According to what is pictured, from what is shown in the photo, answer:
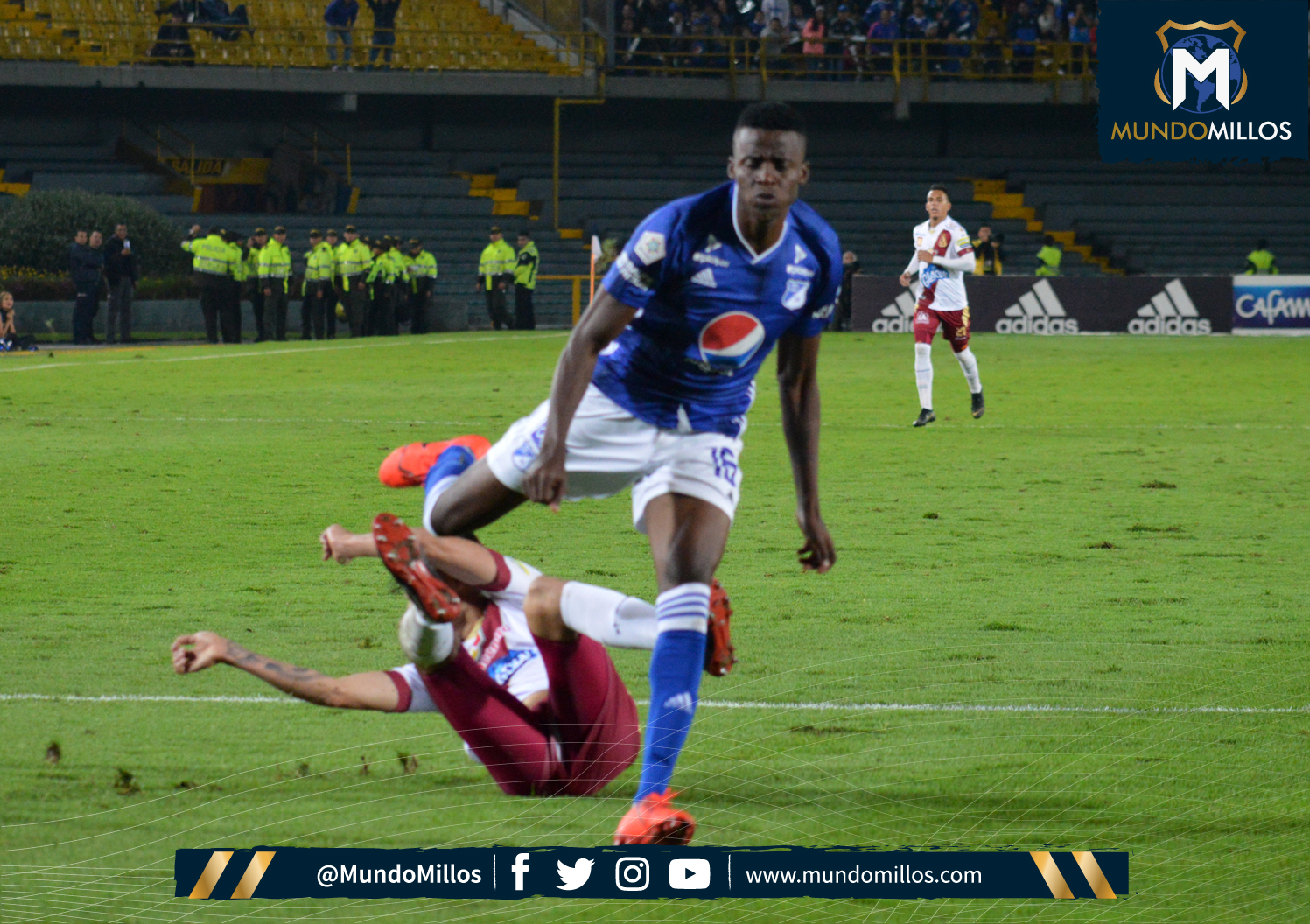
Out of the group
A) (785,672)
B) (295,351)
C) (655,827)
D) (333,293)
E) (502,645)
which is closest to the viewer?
(655,827)

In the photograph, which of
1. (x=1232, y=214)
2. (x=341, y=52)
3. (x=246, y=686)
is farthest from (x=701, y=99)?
(x=246, y=686)

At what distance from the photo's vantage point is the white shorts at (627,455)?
15.4ft

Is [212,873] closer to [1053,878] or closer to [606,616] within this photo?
[606,616]

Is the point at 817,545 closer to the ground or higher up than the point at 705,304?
closer to the ground

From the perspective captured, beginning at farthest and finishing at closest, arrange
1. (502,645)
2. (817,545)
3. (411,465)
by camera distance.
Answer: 1. (411,465)
2. (817,545)
3. (502,645)

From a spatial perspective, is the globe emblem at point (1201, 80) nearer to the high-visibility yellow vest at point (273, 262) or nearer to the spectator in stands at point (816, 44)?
the spectator in stands at point (816, 44)

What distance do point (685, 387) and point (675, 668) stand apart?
0.92 m

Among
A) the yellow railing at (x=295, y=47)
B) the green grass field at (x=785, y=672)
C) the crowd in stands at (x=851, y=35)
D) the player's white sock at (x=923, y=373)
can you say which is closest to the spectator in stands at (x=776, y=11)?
the crowd in stands at (x=851, y=35)

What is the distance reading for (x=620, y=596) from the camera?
452cm

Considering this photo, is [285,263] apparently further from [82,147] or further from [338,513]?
[338,513]

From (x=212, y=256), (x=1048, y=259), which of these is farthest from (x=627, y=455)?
(x=1048, y=259)

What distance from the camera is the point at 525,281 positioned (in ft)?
101

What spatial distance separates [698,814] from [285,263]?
24794 mm

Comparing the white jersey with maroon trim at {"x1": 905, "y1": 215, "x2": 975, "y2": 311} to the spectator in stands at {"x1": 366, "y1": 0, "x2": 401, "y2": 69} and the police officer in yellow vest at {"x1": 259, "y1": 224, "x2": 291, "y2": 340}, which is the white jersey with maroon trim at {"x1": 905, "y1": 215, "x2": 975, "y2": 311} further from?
the spectator in stands at {"x1": 366, "y1": 0, "x2": 401, "y2": 69}
